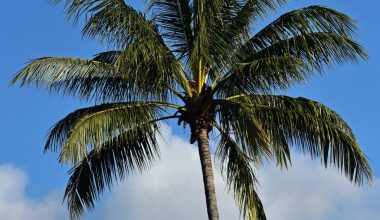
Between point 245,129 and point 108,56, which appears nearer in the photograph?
point 245,129

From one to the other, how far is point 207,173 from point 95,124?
8.25ft

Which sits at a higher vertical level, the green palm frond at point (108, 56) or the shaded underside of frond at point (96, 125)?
the green palm frond at point (108, 56)

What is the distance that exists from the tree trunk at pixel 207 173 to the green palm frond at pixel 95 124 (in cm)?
106

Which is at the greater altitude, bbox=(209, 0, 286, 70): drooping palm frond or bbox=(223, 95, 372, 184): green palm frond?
bbox=(209, 0, 286, 70): drooping palm frond

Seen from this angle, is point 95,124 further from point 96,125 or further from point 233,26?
point 233,26

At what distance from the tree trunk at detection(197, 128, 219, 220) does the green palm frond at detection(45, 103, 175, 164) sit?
1.06 m

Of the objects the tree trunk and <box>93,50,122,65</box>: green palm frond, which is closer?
the tree trunk

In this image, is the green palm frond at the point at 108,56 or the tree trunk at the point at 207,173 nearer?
the tree trunk at the point at 207,173

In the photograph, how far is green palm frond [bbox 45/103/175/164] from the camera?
687 inches

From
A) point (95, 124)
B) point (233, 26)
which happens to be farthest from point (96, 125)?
point (233, 26)

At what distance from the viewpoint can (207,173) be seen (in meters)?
19.0

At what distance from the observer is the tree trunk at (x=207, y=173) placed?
18.7 metres

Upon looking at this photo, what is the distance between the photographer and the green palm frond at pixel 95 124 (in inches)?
687

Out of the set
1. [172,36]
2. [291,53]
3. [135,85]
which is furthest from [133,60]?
[291,53]
